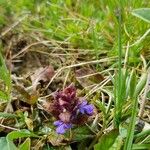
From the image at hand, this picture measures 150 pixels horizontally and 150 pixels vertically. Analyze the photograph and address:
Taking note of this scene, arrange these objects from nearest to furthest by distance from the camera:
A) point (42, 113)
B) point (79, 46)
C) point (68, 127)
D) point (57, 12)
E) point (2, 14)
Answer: point (68, 127) < point (42, 113) < point (79, 46) < point (57, 12) < point (2, 14)

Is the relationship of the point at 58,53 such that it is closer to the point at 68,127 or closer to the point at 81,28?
the point at 81,28

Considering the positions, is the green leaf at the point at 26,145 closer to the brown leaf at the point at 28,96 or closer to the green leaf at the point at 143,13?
the brown leaf at the point at 28,96

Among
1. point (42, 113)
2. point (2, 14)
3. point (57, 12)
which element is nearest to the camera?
point (42, 113)

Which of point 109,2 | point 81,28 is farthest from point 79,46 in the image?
point 109,2

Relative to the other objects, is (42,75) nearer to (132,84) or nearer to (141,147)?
(132,84)

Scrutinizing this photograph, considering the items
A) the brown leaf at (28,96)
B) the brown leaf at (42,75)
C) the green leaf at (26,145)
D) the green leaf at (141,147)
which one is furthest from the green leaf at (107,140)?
the brown leaf at (42,75)

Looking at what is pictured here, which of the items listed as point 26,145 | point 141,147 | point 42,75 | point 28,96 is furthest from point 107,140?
point 42,75

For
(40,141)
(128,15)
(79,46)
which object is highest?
(128,15)

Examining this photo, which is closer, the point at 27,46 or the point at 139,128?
the point at 139,128
